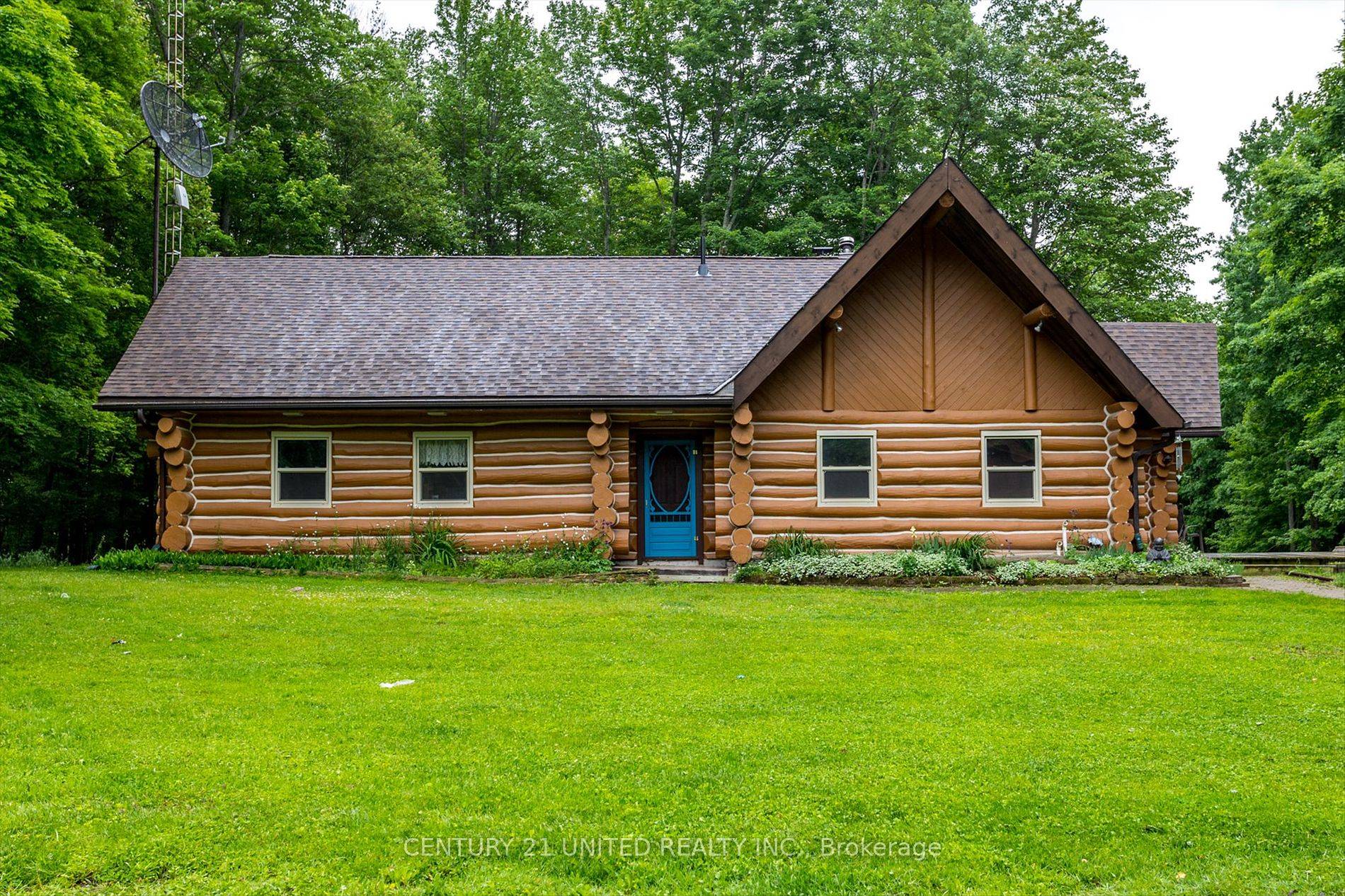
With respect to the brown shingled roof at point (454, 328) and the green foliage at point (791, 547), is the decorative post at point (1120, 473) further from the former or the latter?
the brown shingled roof at point (454, 328)

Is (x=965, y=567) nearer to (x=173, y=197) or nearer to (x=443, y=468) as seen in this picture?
(x=443, y=468)

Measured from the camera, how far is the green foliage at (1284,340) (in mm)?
16750

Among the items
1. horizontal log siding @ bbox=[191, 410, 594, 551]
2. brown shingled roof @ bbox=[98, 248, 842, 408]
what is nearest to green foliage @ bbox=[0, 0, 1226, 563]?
brown shingled roof @ bbox=[98, 248, 842, 408]

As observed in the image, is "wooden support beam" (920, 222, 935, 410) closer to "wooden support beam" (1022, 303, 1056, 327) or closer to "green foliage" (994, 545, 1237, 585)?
"wooden support beam" (1022, 303, 1056, 327)

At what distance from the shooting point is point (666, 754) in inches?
235

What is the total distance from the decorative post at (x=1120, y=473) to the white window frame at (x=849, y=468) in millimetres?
3850

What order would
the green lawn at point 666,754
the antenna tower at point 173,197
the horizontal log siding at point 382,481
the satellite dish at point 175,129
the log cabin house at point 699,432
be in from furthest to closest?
the antenna tower at point 173,197
the satellite dish at point 175,129
the horizontal log siding at point 382,481
the log cabin house at point 699,432
the green lawn at point 666,754

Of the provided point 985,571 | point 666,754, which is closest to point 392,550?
point 985,571

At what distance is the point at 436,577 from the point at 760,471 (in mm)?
5448

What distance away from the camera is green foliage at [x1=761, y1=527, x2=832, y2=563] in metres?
16.0

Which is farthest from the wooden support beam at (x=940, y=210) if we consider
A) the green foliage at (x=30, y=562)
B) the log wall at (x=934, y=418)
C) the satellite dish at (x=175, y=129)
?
the green foliage at (x=30, y=562)

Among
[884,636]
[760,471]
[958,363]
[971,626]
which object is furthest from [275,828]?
[958,363]

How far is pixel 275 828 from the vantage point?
4.75 metres

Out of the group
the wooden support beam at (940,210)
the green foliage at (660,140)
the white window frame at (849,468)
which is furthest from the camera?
the green foliage at (660,140)
